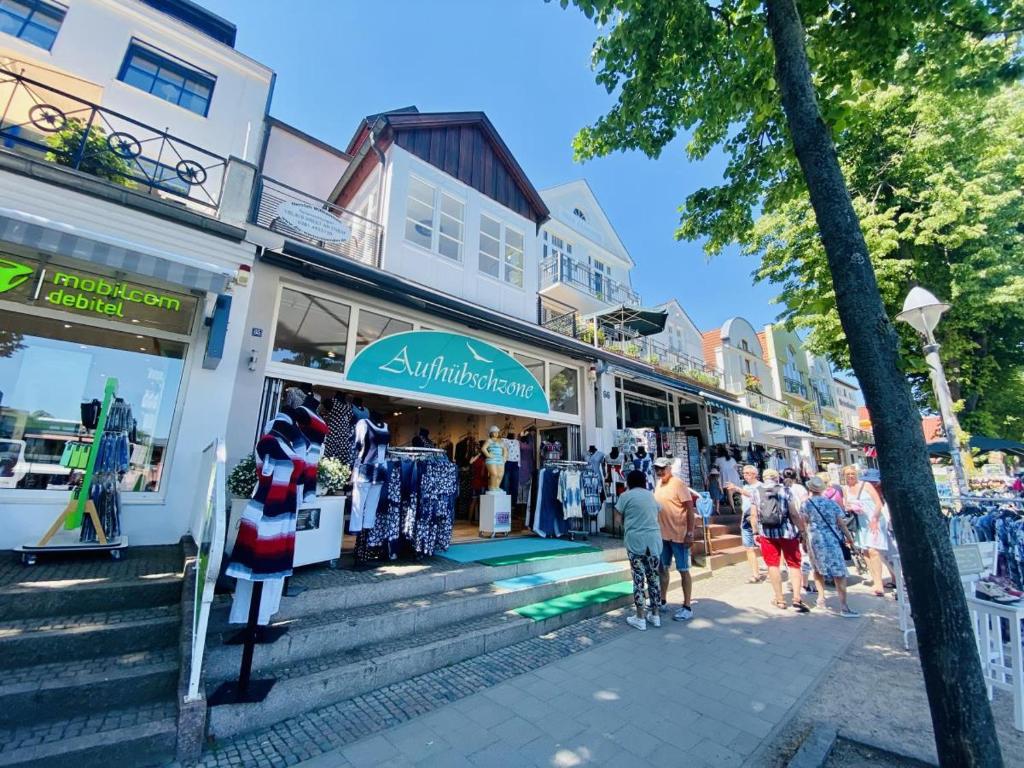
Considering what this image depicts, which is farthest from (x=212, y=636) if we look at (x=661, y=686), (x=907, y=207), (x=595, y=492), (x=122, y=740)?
(x=907, y=207)

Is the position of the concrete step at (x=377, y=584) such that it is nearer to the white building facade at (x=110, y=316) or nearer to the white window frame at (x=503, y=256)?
the white building facade at (x=110, y=316)

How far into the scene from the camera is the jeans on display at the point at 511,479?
863cm

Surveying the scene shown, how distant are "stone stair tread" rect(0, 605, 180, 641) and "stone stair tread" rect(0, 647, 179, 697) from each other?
0.23 metres

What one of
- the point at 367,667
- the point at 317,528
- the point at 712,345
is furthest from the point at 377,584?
the point at 712,345

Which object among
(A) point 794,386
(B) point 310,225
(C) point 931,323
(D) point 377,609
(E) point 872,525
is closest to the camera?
(D) point 377,609

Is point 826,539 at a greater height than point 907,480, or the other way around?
point 907,480

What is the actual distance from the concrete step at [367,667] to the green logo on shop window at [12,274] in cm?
497

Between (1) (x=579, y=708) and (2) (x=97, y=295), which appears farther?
(2) (x=97, y=295)

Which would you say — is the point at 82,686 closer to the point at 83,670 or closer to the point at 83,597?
the point at 83,670

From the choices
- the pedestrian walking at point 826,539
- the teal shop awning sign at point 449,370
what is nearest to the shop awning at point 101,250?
the teal shop awning sign at point 449,370

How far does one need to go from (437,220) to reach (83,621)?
8.12 meters

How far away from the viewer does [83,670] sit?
9.20 ft

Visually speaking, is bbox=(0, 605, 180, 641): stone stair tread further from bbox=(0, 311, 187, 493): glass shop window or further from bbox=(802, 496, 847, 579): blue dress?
bbox=(802, 496, 847, 579): blue dress

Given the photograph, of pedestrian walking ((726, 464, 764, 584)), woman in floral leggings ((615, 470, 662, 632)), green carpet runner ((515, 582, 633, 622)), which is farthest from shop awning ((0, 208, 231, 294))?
pedestrian walking ((726, 464, 764, 584))
